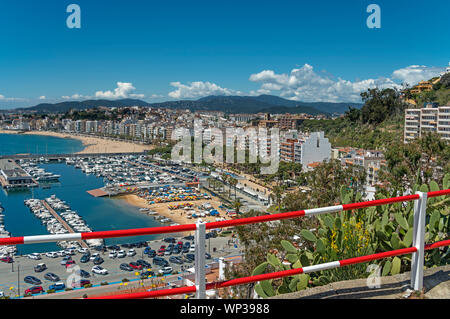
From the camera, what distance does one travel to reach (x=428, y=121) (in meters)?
24.3

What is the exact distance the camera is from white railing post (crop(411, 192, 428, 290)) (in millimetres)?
1662

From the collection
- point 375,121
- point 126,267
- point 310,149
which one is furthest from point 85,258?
point 375,121

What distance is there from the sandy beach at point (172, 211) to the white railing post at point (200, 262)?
59.8ft

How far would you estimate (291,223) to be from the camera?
504 centimetres

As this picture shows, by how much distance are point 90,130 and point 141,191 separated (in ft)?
187

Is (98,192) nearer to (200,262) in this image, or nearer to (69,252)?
(69,252)

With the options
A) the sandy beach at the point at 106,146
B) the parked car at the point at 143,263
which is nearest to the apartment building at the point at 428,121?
the parked car at the point at 143,263

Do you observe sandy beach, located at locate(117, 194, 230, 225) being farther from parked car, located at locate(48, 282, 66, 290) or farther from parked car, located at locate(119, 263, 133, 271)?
parked car, located at locate(48, 282, 66, 290)

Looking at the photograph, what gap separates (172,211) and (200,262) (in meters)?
21.7

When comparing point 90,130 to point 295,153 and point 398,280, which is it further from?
point 398,280

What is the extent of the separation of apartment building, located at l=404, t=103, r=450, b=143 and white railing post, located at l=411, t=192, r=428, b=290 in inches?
869

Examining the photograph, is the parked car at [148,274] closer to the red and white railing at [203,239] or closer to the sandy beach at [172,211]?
the red and white railing at [203,239]

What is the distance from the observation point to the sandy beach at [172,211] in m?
20.6
